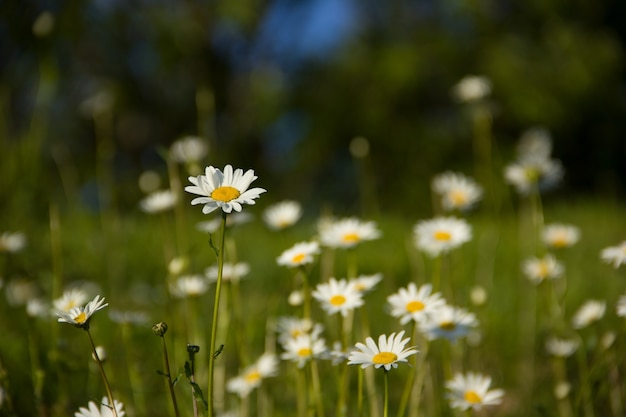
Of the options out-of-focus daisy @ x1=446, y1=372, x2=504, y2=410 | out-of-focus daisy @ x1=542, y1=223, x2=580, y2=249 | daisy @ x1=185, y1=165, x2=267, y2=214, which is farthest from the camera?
out-of-focus daisy @ x1=542, y1=223, x2=580, y2=249

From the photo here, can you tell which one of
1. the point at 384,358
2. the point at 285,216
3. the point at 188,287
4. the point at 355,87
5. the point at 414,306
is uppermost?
the point at 355,87

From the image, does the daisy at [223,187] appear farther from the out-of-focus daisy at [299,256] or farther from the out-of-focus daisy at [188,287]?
the out-of-focus daisy at [188,287]

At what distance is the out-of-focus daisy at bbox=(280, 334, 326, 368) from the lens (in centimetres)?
102

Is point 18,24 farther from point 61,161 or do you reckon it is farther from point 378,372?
point 378,372

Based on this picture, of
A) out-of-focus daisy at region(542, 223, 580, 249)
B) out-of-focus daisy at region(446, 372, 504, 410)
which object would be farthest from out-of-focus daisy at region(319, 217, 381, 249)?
out-of-focus daisy at region(542, 223, 580, 249)

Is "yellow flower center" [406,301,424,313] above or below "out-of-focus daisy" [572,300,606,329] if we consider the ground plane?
below

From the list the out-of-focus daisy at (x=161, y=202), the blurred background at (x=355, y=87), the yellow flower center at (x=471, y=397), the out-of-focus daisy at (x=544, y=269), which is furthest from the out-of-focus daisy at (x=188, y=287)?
the blurred background at (x=355, y=87)

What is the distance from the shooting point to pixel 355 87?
25.7 ft

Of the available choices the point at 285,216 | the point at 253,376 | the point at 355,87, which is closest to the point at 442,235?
the point at 285,216

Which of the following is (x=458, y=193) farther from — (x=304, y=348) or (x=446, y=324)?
(x=304, y=348)

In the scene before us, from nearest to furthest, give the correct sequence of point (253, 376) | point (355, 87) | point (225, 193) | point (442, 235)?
point (225, 193) < point (253, 376) < point (442, 235) < point (355, 87)

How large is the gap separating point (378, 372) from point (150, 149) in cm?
746

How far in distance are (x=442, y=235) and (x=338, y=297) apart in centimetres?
35

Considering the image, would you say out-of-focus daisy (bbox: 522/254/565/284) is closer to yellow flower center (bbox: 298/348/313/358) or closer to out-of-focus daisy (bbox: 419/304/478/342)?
out-of-focus daisy (bbox: 419/304/478/342)
